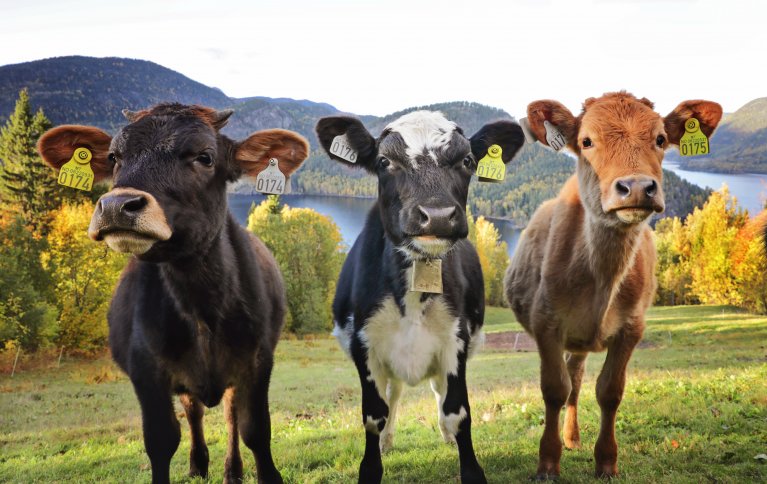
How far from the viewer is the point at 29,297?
76.5ft

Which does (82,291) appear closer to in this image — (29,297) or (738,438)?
(29,297)

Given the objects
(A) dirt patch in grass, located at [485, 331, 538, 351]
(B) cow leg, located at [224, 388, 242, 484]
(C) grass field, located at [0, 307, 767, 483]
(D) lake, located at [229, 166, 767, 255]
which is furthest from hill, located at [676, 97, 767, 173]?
(B) cow leg, located at [224, 388, 242, 484]

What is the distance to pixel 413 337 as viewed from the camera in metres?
4.62

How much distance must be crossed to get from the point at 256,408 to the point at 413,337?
144cm

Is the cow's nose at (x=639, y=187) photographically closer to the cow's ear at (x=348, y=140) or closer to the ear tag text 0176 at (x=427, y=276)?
the ear tag text 0176 at (x=427, y=276)

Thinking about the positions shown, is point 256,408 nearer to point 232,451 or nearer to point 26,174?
point 232,451

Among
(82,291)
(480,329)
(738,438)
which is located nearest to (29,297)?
(82,291)

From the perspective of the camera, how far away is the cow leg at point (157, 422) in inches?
168

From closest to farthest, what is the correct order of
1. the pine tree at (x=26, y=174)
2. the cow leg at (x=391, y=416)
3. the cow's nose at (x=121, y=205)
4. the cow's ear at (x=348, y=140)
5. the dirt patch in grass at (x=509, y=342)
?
the cow's nose at (x=121, y=205)
the cow's ear at (x=348, y=140)
the cow leg at (x=391, y=416)
the dirt patch in grass at (x=509, y=342)
the pine tree at (x=26, y=174)

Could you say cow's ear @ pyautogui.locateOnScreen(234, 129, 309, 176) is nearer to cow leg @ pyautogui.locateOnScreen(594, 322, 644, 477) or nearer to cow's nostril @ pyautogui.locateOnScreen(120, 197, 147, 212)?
cow's nostril @ pyautogui.locateOnScreen(120, 197, 147, 212)

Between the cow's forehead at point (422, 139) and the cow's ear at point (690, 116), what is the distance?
213cm

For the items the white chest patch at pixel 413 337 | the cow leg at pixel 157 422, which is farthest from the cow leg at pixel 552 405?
the cow leg at pixel 157 422

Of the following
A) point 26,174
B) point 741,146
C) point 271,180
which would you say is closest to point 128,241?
point 271,180

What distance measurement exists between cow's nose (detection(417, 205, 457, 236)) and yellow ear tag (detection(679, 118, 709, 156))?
274cm
